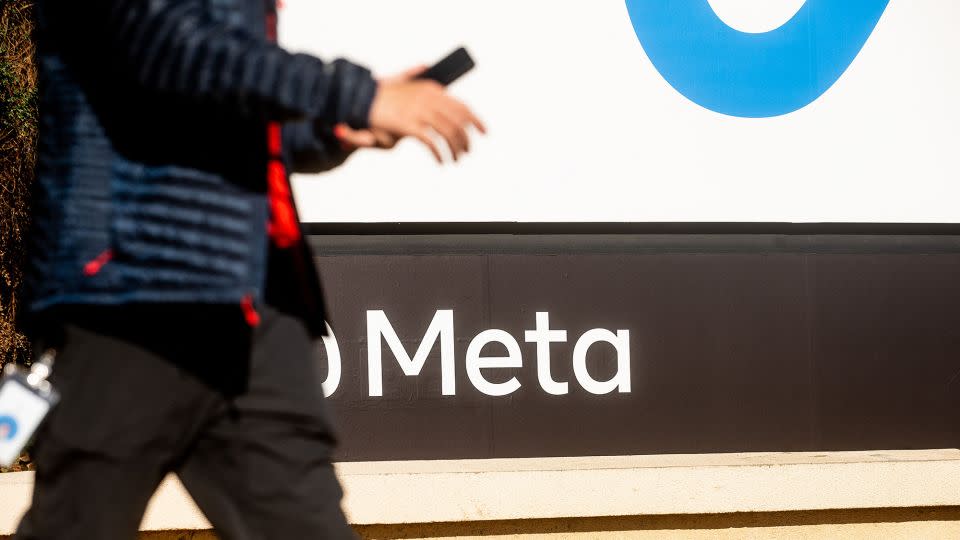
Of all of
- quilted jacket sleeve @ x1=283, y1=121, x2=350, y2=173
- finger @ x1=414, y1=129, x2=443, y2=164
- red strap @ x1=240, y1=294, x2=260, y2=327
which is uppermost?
quilted jacket sleeve @ x1=283, y1=121, x2=350, y2=173

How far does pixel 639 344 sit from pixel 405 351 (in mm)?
801

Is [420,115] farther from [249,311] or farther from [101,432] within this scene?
[101,432]

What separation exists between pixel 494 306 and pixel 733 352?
2.79 ft

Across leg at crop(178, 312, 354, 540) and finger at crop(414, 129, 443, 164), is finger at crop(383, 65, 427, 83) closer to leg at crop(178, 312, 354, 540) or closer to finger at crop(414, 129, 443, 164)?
finger at crop(414, 129, 443, 164)

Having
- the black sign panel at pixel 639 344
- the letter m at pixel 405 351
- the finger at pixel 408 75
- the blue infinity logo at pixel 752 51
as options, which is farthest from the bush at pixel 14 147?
the finger at pixel 408 75

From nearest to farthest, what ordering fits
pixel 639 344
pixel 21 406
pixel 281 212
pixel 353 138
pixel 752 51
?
1. pixel 21 406
2. pixel 281 212
3. pixel 353 138
4. pixel 639 344
5. pixel 752 51

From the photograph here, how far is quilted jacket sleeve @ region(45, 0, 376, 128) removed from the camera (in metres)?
1.31

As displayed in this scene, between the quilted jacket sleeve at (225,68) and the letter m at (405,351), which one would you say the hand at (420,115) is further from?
the letter m at (405,351)

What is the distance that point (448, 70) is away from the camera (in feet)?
5.05

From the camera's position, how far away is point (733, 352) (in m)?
3.82

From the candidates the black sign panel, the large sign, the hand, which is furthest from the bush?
the hand

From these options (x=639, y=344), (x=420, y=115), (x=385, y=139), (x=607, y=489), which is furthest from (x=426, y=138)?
(x=639, y=344)

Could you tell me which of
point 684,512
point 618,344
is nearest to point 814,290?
point 618,344

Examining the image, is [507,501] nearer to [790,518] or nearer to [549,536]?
[549,536]
